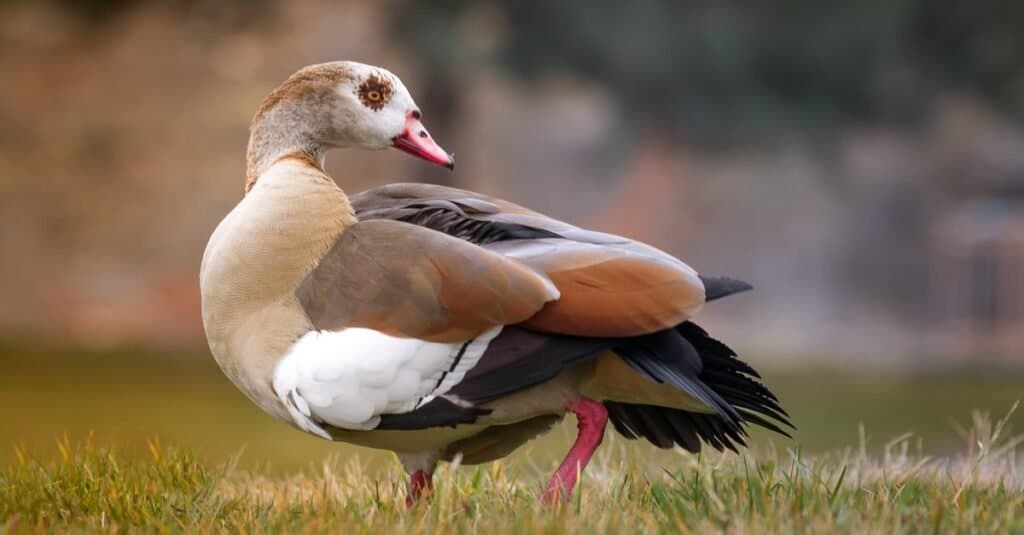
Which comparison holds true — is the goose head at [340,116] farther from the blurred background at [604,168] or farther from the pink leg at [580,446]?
the blurred background at [604,168]

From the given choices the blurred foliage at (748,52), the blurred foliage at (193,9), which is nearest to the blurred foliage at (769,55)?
the blurred foliage at (748,52)

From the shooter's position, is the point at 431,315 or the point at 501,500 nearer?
the point at 431,315

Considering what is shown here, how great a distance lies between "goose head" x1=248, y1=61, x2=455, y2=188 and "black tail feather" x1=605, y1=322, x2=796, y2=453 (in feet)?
2.61

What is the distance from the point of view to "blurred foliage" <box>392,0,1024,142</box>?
13.7 metres

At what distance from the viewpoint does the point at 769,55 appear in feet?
47.1

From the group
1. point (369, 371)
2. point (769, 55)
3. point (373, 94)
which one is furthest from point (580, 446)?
point (769, 55)

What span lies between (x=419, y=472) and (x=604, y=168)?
60.5ft

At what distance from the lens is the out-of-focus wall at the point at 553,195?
19.7m

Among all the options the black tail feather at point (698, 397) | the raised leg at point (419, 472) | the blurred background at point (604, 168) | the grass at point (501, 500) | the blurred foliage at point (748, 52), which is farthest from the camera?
the blurred foliage at point (748, 52)

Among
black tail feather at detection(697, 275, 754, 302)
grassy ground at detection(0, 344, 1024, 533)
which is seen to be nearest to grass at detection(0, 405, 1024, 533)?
grassy ground at detection(0, 344, 1024, 533)

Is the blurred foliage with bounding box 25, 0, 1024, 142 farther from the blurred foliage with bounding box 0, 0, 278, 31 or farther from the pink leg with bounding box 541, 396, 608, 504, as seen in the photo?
the pink leg with bounding box 541, 396, 608, 504

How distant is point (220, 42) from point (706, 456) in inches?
418

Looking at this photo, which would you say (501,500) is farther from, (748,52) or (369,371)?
(748,52)

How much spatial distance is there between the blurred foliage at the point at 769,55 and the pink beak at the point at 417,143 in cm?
961
